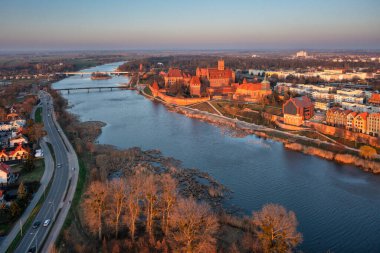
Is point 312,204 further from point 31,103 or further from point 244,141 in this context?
point 31,103

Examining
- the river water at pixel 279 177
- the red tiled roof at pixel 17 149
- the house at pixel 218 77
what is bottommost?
the river water at pixel 279 177

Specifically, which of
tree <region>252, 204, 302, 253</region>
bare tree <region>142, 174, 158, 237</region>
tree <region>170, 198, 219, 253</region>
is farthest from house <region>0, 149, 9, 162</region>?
tree <region>252, 204, 302, 253</region>

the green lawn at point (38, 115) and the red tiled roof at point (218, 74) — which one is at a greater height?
the red tiled roof at point (218, 74)

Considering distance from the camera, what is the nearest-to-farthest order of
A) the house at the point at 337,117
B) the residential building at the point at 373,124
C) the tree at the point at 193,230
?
the tree at the point at 193,230, the residential building at the point at 373,124, the house at the point at 337,117

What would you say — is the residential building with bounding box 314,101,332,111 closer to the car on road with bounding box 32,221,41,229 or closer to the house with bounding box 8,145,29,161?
the house with bounding box 8,145,29,161

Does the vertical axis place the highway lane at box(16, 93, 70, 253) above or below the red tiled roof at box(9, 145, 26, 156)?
below

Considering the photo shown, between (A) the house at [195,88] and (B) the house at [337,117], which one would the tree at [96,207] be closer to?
(B) the house at [337,117]

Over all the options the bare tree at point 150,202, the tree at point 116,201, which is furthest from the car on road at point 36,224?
the bare tree at point 150,202
